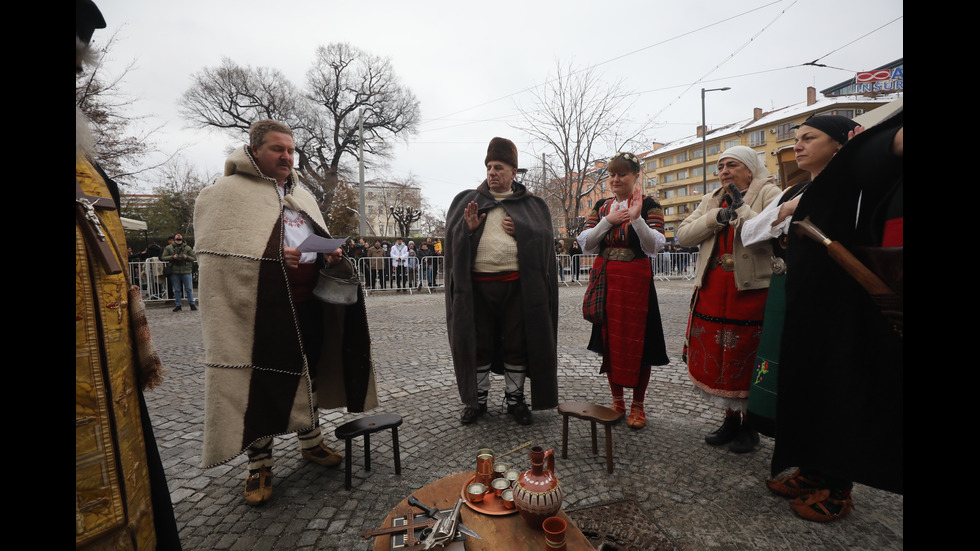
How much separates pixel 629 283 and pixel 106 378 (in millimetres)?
2967

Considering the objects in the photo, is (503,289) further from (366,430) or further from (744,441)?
(744,441)

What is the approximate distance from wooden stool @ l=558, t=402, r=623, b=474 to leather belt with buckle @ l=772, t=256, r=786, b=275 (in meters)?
1.26

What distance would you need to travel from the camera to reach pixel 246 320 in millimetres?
2279

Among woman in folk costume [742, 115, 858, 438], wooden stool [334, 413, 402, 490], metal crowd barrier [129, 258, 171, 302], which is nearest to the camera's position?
woman in folk costume [742, 115, 858, 438]

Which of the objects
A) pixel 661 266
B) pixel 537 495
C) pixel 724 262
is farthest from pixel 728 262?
pixel 661 266

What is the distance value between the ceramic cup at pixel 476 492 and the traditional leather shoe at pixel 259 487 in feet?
4.59

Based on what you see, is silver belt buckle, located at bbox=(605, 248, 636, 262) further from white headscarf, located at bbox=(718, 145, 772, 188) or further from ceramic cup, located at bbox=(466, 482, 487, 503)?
ceramic cup, located at bbox=(466, 482, 487, 503)

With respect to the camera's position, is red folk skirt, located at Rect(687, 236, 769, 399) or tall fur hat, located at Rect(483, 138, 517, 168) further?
tall fur hat, located at Rect(483, 138, 517, 168)

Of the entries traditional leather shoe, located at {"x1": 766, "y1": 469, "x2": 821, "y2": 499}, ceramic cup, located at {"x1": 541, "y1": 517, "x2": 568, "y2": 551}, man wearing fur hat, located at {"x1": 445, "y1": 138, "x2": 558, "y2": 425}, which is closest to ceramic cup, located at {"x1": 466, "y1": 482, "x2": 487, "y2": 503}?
ceramic cup, located at {"x1": 541, "y1": 517, "x2": 568, "y2": 551}

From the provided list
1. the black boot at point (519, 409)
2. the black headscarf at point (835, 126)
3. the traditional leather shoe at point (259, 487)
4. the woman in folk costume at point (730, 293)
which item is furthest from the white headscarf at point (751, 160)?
the traditional leather shoe at point (259, 487)

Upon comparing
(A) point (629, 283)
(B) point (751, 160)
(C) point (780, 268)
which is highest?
(B) point (751, 160)

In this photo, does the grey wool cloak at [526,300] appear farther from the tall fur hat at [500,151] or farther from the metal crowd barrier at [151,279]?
the metal crowd barrier at [151,279]

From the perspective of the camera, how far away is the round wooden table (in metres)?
1.48
